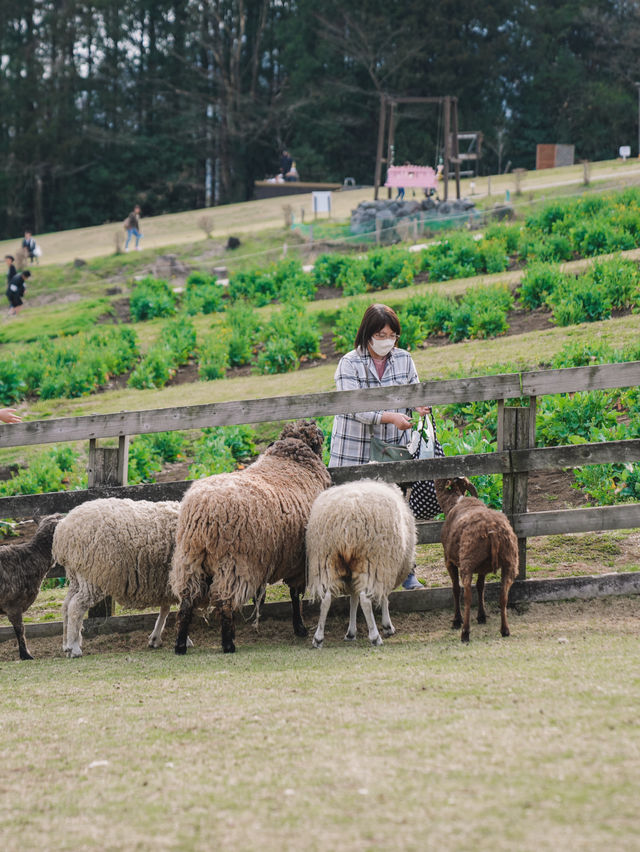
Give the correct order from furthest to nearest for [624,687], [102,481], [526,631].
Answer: [102,481] → [526,631] → [624,687]

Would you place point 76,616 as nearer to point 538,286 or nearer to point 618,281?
point 618,281

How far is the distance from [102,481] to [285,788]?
3.42m

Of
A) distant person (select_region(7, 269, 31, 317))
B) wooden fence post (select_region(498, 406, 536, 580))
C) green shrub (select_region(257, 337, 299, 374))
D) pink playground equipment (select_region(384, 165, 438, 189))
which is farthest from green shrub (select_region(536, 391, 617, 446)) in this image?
pink playground equipment (select_region(384, 165, 438, 189))

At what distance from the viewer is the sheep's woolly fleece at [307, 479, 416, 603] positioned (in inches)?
223

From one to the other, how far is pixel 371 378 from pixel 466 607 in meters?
1.81

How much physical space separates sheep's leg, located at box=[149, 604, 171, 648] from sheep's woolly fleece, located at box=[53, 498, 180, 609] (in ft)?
0.19

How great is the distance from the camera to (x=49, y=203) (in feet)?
183

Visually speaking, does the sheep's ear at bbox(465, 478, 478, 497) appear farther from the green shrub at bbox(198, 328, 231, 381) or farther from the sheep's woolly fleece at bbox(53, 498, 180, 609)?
the green shrub at bbox(198, 328, 231, 381)

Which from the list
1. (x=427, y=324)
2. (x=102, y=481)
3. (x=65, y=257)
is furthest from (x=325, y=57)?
(x=102, y=481)

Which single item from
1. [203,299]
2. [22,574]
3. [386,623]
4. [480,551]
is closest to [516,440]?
[480,551]

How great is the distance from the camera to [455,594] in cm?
587

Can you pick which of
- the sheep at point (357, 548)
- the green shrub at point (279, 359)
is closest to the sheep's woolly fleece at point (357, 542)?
the sheep at point (357, 548)

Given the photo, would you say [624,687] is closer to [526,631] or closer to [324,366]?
[526,631]

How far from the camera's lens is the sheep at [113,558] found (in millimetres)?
6023
